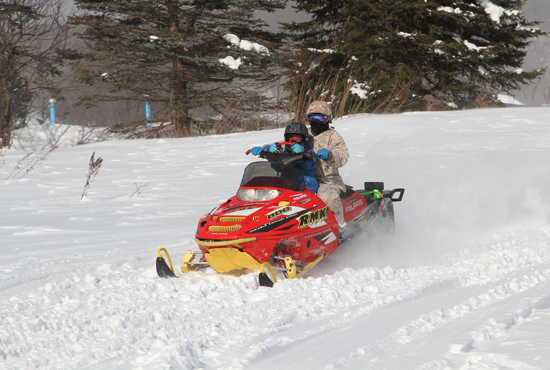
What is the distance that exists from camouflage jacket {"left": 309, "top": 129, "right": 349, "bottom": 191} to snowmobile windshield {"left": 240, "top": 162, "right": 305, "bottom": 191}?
475 mm

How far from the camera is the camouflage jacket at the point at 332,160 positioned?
4.74 m

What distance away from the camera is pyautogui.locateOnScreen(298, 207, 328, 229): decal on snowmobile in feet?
13.0

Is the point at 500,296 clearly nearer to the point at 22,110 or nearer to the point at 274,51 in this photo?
the point at 274,51

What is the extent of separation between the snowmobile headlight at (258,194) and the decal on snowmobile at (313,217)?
0.30m

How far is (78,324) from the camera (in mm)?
2898

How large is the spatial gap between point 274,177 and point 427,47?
1333 cm

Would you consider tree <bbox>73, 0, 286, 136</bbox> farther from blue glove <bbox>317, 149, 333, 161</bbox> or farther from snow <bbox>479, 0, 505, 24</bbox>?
blue glove <bbox>317, 149, 333, 161</bbox>

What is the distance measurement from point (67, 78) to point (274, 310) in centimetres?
1630

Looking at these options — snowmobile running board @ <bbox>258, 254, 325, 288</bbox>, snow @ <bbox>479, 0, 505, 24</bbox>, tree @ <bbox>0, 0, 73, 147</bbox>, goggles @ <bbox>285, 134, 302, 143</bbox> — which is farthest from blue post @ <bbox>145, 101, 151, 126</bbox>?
snowmobile running board @ <bbox>258, 254, 325, 288</bbox>

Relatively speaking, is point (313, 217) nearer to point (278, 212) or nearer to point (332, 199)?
point (278, 212)

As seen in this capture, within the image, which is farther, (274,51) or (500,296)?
(274,51)

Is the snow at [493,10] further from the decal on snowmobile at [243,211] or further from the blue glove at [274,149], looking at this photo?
the decal on snowmobile at [243,211]

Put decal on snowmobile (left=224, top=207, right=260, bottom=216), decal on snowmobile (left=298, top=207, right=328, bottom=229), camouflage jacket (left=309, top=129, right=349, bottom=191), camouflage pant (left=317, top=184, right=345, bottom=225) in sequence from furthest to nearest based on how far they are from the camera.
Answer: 1. camouflage jacket (left=309, top=129, right=349, bottom=191)
2. camouflage pant (left=317, top=184, right=345, bottom=225)
3. decal on snowmobile (left=298, top=207, right=328, bottom=229)
4. decal on snowmobile (left=224, top=207, right=260, bottom=216)

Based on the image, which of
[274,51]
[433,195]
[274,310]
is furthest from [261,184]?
Answer: [274,51]
